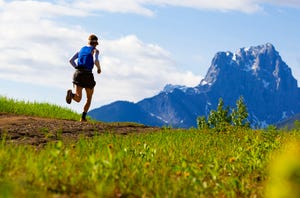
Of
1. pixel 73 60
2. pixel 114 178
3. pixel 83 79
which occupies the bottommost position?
pixel 114 178

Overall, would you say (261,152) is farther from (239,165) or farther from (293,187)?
(293,187)

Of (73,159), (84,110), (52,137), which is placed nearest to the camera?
(73,159)

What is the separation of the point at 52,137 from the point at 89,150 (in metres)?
3.93

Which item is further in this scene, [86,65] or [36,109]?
[36,109]

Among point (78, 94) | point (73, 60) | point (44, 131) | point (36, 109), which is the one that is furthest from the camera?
point (36, 109)

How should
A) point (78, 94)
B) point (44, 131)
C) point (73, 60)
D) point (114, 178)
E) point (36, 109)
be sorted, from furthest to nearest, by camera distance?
point (36, 109)
point (78, 94)
point (73, 60)
point (44, 131)
point (114, 178)

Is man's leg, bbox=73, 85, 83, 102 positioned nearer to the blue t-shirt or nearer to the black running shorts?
the black running shorts

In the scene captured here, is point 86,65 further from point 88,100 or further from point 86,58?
point 88,100

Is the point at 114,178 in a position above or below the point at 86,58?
below

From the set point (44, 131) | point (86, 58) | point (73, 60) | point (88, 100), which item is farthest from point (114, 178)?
point (73, 60)

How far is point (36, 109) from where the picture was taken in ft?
83.0

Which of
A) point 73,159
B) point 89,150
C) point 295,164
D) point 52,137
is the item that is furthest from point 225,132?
point 295,164

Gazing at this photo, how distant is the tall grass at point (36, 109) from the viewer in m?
24.6

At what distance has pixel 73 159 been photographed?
809 centimetres
